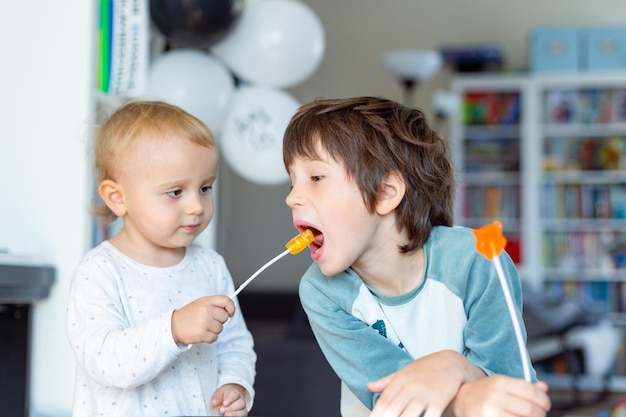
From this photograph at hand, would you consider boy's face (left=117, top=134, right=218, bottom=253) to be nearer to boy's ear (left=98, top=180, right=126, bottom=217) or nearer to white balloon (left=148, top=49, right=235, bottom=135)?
boy's ear (left=98, top=180, right=126, bottom=217)

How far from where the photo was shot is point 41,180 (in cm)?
A: 178

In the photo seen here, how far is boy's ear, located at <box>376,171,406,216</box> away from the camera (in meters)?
1.12

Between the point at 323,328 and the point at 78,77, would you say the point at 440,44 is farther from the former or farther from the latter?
the point at 323,328

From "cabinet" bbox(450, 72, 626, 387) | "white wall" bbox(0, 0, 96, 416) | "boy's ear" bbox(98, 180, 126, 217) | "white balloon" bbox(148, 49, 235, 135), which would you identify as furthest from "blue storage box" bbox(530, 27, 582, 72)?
"boy's ear" bbox(98, 180, 126, 217)

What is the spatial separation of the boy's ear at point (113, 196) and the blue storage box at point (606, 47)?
4.37 metres

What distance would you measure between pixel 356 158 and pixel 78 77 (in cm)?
89

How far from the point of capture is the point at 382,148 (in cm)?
111

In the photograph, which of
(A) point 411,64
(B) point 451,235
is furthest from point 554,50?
(B) point 451,235

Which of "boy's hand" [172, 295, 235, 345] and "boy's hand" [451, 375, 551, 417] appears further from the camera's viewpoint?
"boy's hand" [172, 295, 235, 345]

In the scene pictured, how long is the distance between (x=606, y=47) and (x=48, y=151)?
4.09 meters

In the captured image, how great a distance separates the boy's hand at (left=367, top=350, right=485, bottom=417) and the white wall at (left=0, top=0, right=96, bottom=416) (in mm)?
1034

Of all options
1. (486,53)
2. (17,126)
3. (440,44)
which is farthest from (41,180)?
(440,44)

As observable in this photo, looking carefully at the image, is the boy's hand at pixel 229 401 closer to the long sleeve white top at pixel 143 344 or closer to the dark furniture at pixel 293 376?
the long sleeve white top at pixel 143 344

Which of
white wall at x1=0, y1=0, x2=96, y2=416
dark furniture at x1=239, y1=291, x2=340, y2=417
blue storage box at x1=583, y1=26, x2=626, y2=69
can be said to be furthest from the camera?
blue storage box at x1=583, y1=26, x2=626, y2=69
